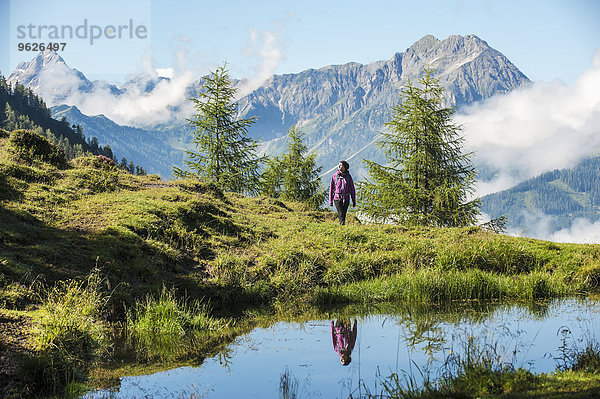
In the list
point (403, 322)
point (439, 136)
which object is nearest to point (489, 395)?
point (403, 322)

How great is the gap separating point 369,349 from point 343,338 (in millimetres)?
921

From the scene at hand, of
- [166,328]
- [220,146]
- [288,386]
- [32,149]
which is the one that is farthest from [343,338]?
[220,146]

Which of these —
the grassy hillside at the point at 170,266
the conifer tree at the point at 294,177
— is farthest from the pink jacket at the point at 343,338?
the conifer tree at the point at 294,177

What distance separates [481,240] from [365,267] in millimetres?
4652

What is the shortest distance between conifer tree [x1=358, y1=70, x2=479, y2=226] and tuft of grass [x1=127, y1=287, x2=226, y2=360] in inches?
825

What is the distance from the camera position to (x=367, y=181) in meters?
33.4

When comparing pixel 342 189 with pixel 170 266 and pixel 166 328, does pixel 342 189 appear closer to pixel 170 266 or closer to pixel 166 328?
pixel 170 266

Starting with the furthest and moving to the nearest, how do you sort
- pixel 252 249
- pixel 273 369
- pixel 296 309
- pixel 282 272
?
pixel 252 249 → pixel 282 272 → pixel 296 309 → pixel 273 369

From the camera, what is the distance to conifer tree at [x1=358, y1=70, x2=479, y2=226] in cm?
3011

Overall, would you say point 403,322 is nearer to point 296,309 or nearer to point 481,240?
point 296,309

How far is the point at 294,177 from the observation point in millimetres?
47938

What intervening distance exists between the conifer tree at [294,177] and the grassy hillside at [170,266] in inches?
1018

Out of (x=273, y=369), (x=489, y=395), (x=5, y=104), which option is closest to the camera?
(x=489, y=395)

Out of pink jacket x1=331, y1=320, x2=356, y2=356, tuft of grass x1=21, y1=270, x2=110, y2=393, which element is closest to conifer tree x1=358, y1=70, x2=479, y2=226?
pink jacket x1=331, y1=320, x2=356, y2=356
